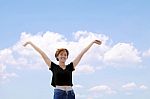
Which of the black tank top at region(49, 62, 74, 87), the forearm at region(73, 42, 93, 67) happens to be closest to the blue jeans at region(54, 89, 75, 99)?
the black tank top at region(49, 62, 74, 87)

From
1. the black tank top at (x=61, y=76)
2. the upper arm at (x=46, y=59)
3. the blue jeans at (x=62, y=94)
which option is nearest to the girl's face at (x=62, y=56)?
the black tank top at (x=61, y=76)

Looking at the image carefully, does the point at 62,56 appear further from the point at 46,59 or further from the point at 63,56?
the point at 46,59

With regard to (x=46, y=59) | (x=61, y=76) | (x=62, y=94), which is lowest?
(x=62, y=94)

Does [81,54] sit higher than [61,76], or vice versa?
[81,54]

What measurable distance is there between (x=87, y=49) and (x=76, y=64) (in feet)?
1.61

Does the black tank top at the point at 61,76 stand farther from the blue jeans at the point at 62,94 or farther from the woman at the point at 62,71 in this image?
the blue jeans at the point at 62,94

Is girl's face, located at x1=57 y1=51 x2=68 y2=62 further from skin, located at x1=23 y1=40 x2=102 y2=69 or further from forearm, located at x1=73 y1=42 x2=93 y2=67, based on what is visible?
forearm, located at x1=73 y1=42 x2=93 y2=67

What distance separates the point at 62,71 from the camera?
24.1 feet

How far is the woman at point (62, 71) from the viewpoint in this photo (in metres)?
7.23

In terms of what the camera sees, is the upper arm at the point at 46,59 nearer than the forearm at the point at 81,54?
Yes

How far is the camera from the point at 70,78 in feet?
24.1

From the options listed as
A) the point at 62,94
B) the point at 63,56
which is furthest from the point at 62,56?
the point at 62,94

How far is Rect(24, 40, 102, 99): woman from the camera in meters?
7.23

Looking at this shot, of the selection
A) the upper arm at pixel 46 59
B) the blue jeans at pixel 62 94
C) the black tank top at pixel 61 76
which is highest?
the upper arm at pixel 46 59
